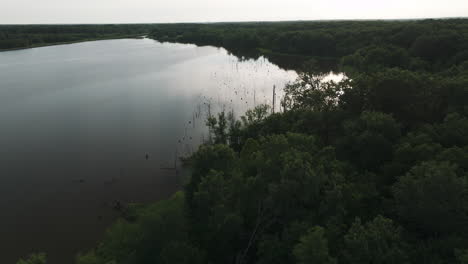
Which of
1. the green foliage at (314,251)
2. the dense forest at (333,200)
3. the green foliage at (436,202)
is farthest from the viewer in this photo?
the green foliage at (436,202)

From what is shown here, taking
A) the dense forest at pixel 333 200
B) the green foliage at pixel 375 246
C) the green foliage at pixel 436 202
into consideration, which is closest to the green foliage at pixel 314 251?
the dense forest at pixel 333 200

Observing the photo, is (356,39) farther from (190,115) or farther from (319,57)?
(190,115)

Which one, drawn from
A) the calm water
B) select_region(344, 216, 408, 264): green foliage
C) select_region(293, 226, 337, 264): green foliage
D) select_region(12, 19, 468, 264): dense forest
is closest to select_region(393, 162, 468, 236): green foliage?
select_region(12, 19, 468, 264): dense forest

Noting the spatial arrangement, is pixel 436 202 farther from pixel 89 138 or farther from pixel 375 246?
pixel 89 138

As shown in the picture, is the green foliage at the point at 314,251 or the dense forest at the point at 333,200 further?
the dense forest at the point at 333,200

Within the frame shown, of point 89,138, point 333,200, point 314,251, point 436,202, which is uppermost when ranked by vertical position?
point 436,202

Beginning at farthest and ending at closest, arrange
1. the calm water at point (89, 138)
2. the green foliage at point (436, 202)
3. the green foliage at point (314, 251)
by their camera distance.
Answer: the calm water at point (89, 138) < the green foliage at point (436, 202) < the green foliage at point (314, 251)

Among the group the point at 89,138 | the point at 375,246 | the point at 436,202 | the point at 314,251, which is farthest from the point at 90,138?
the point at 436,202

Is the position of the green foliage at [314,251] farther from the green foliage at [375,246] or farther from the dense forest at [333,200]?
the green foliage at [375,246]

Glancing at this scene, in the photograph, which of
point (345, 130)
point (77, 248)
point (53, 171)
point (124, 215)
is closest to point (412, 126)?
point (345, 130)

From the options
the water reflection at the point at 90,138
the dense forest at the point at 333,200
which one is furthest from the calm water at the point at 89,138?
the dense forest at the point at 333,200
